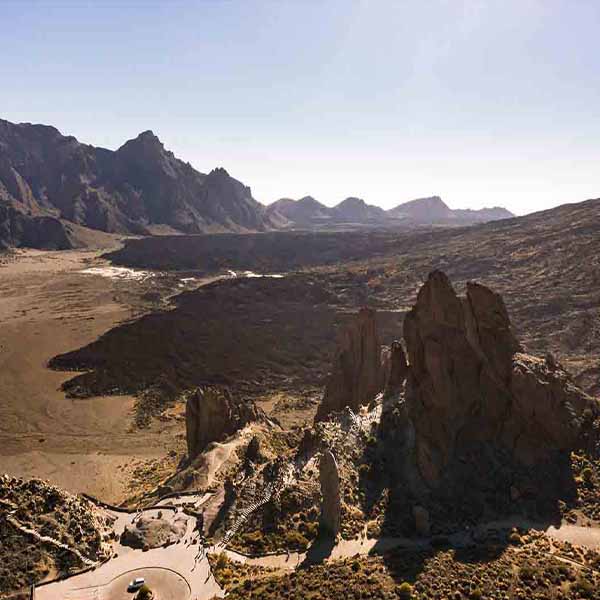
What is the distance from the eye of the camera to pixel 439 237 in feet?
612

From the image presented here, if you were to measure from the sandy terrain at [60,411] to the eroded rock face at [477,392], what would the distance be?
Answer: 87.6 ft

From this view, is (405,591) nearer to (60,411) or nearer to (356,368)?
(356,368)

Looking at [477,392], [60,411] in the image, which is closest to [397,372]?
[477,392]

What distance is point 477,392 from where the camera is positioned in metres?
35.2

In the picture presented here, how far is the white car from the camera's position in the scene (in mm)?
25078

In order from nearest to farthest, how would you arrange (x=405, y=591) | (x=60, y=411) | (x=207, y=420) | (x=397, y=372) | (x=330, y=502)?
(x=405, y=591), (x=330, y=502), (x=397, y=372), (x=207, y=420), (x=60, y=411)

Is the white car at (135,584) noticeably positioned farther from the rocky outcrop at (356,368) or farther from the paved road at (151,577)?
the rocky outcrop at (356,368)

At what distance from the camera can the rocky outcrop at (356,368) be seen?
50.0 meters

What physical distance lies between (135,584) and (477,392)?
23.5m

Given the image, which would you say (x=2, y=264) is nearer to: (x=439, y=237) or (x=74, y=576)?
(x=439, y=237)

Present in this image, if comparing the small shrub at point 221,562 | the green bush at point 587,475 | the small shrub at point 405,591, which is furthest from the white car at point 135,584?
the green bush at point 587,475

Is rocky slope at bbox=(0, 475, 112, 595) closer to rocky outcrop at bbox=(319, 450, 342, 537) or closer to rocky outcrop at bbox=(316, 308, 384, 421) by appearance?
rocky outcrop at bbox=(319, 450, 342, 537)

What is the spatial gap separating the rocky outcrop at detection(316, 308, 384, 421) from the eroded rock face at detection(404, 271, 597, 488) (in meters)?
13.3

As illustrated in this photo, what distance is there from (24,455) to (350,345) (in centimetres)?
3534
